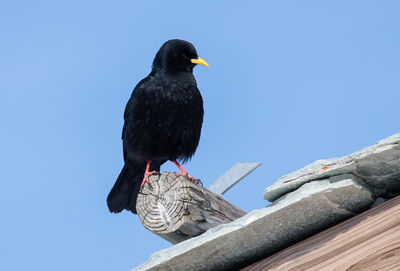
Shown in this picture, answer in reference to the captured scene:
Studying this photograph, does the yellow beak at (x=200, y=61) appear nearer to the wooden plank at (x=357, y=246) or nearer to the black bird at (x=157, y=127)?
the black bird at (x=157, y=127)

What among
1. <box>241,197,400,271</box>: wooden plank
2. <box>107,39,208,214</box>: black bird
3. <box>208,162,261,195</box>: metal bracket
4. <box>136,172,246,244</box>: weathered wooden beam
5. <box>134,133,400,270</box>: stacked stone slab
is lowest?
<box>241,197,400,271</box>: wooden plank

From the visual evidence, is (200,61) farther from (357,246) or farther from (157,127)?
(357,246)

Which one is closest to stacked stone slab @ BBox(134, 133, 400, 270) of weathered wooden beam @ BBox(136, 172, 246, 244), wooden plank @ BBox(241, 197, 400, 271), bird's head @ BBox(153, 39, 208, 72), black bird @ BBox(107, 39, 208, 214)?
wooden plank @ BBox(241, 197, 400, 271)

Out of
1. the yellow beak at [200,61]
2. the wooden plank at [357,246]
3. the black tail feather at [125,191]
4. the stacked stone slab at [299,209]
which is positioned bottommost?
the wooden plank at [357,246]

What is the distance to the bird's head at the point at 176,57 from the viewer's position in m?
5.80

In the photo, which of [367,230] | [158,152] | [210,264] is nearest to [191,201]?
[210,264]

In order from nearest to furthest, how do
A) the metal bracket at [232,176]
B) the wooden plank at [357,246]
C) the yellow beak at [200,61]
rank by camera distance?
the wooden plank at [357,246] < the metal bracket at [232,176] < the yellow beak at [200,61]

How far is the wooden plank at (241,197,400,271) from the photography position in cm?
220

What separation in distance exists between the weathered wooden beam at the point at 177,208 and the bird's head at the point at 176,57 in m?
2.48

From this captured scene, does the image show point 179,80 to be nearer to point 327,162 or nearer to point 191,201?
point 191,201

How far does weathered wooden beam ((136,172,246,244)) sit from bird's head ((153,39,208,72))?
2.48 meters

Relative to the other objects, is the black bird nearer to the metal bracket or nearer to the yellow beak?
the yellow beak

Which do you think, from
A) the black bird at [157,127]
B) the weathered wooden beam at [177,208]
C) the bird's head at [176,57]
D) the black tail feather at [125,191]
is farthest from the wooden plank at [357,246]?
the bird's head at [176,57]

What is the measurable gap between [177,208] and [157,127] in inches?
84.2
